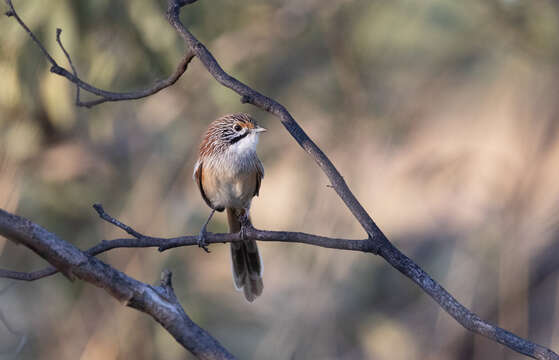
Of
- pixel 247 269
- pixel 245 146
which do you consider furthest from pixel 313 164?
pixel 247 269

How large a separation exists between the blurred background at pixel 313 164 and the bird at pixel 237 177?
2327 mm

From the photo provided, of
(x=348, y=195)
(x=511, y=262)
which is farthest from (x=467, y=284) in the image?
(x=348, y=195)

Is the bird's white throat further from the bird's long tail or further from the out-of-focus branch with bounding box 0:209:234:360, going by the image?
Answer: the out-of-focus branch with bounding box 0:209:234:360

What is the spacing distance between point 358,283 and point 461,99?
363 centimetres

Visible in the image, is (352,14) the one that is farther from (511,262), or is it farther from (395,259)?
(395,259)

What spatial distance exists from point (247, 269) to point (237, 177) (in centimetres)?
67

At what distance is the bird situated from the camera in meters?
4.63

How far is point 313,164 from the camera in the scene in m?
9.11

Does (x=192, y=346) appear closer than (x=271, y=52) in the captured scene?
Yes

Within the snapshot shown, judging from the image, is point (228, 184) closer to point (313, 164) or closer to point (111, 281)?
point (111, 281)

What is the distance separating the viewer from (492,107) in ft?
32.3

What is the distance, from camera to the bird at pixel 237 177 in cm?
463

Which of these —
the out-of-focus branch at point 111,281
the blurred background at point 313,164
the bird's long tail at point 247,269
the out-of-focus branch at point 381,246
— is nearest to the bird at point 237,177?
the bird's long tail at point 247,269

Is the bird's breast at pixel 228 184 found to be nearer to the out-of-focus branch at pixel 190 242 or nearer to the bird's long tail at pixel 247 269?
the bird's long tail at pixel 247 269
